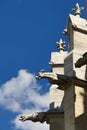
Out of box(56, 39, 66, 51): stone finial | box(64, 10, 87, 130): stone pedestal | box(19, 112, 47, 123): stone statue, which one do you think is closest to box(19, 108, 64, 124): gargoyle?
box(19, 112, 47, 123): stone statue

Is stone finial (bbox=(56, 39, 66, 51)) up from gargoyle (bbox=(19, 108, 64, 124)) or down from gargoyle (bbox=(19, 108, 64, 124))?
up

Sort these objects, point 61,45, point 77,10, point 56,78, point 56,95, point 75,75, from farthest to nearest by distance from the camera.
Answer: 1. point 61,45
2. point 56,95
3. point 77,10
4. point 75,75
5. point 56,78

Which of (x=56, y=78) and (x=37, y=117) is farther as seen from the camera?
(x=37, y=117)

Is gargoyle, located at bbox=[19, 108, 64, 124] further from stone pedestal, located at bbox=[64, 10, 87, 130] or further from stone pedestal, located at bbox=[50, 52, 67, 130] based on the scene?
stone pedestal, located at bbox=[64, 10, 87, 130]

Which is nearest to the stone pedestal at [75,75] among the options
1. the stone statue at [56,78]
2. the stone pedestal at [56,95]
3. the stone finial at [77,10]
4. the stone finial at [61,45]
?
the stone statue at [56,78]

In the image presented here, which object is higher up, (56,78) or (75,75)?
(75,75)

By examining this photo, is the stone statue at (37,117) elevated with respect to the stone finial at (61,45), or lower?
lower

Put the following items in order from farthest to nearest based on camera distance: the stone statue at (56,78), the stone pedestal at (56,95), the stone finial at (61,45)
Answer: the stone finial at (61,45), the stone pedestal at (56,95), the stone statue at (56,78)

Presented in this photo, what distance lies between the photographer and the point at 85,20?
46.1 ft

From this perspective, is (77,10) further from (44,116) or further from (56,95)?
(44,116)

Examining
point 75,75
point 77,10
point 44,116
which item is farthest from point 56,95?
point 75,75

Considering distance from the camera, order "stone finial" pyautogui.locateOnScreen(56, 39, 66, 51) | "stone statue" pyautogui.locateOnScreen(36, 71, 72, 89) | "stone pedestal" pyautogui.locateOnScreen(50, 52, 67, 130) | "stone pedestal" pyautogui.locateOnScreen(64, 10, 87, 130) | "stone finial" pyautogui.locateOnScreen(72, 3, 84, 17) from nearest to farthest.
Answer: "stone pedestal" pyautogui.locateOnScreen(64, 10, 87, 130) → "stone statue" pyautogui.locateOnScreen(36, 71, 72, 89) → "stone pedestal" pyautogui.locateOnScreen(50, 52, 67, 130) → "stone finial" pyautogui.locateOnScreen(72, 3, 84, 17) → "stone finial" pyautogui.locateOnScreen(56, 39, 66, 51)

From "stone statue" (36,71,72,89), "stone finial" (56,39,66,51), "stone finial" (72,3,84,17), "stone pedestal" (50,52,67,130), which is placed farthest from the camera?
"stone finial" (56,39,66,51)

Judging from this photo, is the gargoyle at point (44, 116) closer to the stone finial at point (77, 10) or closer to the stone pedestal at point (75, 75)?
the stone pedestal at point (75, 75)
